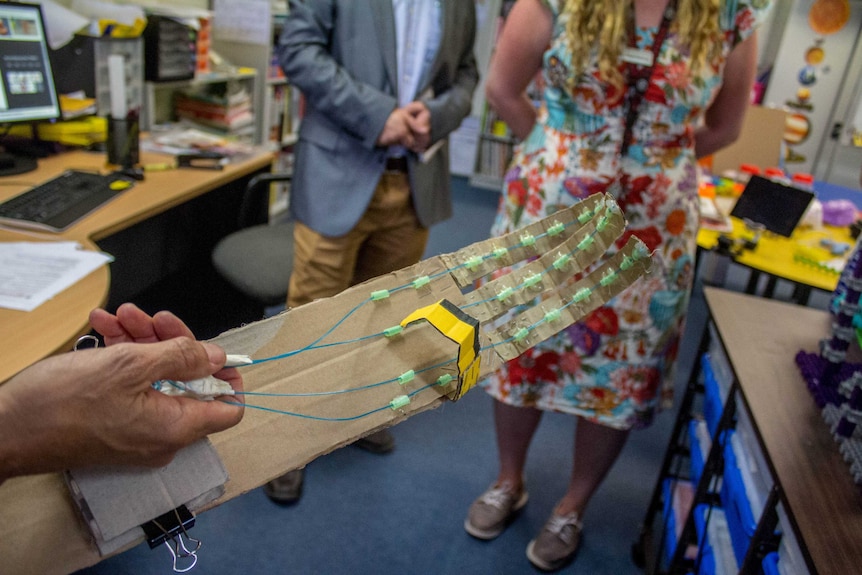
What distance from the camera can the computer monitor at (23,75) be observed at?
1.83 meters

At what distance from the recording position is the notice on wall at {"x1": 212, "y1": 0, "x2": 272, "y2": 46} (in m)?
3.09

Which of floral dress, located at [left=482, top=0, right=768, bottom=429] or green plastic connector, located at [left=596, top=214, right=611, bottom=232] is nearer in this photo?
green plastic connector, located at [left=596, top=214, right=611, bottom=232]

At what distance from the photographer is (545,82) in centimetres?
131

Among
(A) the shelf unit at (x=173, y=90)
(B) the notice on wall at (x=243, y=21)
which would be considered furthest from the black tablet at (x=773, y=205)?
(B) the notice on wall at (x=243, y=21)

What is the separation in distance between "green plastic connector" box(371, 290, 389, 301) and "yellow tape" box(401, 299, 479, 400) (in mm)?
44

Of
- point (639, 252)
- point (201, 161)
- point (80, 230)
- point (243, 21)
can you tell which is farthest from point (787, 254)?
point (243, 21)

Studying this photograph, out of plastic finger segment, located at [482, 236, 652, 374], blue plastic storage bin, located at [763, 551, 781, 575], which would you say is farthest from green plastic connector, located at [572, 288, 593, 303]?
blue plastic storage bin, located at [763, 551, 781, 575]

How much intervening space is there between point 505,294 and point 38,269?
1077 millimetres

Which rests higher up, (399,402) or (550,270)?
(550,270)

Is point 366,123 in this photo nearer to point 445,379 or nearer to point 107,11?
→ point 445,379

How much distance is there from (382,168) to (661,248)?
749 mm

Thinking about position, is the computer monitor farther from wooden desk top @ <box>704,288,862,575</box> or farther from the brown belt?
wooden desk top @ <box>704,288,862,575</box>

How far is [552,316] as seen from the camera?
27.3 inches

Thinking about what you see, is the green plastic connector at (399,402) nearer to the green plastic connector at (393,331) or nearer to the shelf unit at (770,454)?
the green plastic connector at (393,331)
